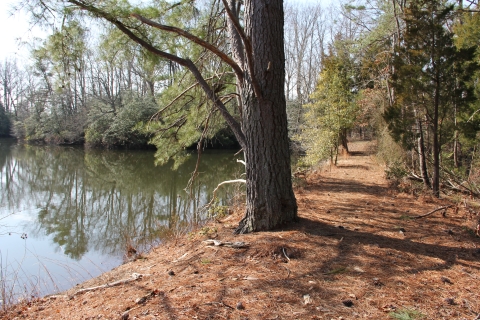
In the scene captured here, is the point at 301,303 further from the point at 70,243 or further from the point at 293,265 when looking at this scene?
the point at 70,243

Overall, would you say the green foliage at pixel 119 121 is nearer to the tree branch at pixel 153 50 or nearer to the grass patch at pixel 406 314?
the tree branch at pixel 153 50

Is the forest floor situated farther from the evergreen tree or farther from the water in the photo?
the evergreen tree

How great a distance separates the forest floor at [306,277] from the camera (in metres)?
2.06

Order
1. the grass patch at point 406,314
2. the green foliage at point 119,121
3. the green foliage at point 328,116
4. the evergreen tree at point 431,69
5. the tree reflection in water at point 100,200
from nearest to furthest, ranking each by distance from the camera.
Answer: the grass patch at point 406,314, the evergreen tree at point 431,69, the tree reflection in water at point 100,200, the green foliage at point 328,116, the green foliage at point 119,121

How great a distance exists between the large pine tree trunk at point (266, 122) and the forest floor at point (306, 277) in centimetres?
36

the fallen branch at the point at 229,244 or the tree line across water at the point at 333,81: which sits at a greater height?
the tree line across water at the point at 333,81

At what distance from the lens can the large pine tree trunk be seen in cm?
344

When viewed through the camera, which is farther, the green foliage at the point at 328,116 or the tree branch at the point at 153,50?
the green foliage at the point at 328,116

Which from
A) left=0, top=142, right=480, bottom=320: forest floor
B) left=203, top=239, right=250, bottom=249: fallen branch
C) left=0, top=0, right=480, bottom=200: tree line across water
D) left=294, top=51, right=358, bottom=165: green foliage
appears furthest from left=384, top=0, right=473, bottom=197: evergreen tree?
left=294, top=51, right=358, bottom=165: green foliage

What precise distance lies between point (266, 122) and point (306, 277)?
1.67 meters

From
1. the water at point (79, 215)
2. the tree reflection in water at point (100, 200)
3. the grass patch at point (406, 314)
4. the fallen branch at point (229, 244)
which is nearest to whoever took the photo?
the grass patch at point (406, 314)

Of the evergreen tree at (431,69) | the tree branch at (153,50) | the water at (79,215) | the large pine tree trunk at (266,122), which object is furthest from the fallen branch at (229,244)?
the evergreen tree at (431,69)

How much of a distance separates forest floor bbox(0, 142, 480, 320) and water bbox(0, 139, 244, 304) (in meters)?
1.14

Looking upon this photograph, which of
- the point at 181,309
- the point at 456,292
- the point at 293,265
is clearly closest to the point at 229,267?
the point at 293,265
